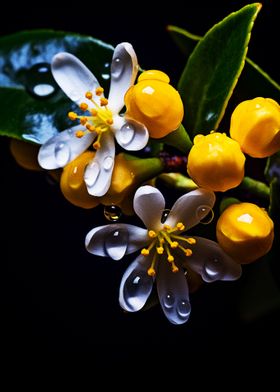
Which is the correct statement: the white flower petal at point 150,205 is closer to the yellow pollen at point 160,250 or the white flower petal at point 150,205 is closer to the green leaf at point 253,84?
the yellow pollen at point 160,250

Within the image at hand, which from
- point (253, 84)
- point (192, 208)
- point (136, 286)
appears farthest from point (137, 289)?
point (253, 84)

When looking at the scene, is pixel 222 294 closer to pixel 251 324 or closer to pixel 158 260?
pixel 251 324

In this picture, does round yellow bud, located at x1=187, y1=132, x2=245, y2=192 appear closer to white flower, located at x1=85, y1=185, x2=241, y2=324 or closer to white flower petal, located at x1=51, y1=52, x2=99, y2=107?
white flower, located at x1=85, y1=185, x2=241, y2=324

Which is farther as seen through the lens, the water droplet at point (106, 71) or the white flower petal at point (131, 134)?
the water droplet at point (106, 71)

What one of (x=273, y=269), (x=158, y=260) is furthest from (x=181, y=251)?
(x=273, y=269)

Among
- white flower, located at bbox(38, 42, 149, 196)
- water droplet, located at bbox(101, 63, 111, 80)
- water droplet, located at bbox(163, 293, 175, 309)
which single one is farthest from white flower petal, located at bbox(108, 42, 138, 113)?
water droplet, located at bbox(163, 293, 175, 309)

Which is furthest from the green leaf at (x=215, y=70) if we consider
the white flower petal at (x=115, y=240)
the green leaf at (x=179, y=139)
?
the white flower petal at (x=115, y=240)
